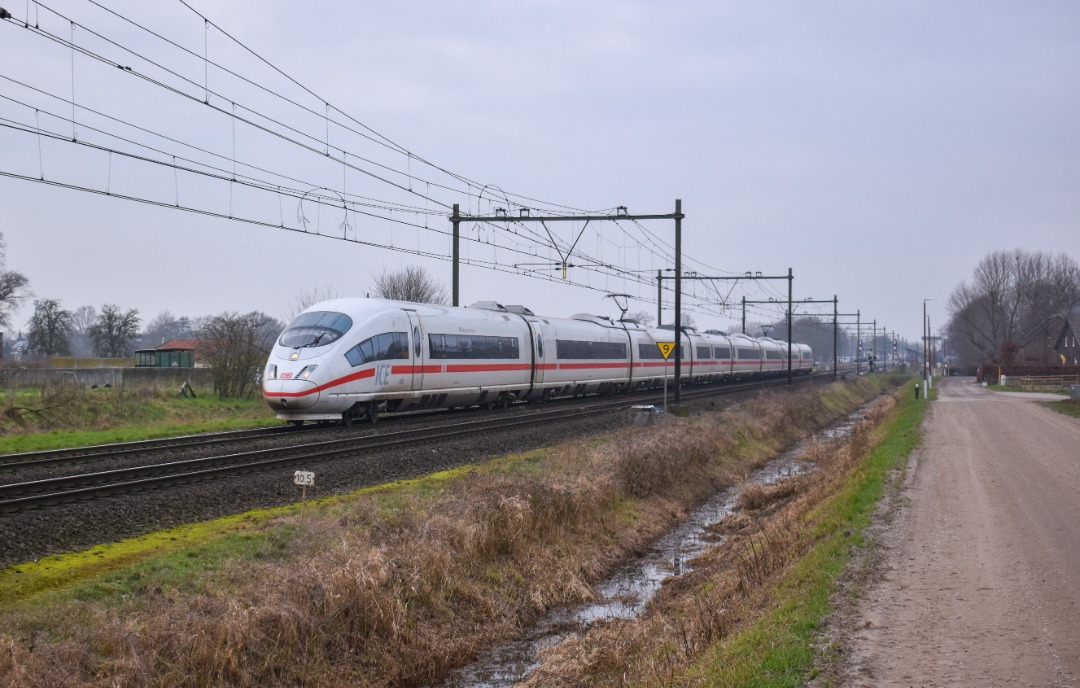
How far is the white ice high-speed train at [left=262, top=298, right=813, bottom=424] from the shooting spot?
22203mm

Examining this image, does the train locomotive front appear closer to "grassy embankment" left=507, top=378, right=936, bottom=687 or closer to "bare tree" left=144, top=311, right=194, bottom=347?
"grassy embankment" left=507, top=378, right=936, bottom=687

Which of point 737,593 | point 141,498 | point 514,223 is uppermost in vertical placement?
point 514,223

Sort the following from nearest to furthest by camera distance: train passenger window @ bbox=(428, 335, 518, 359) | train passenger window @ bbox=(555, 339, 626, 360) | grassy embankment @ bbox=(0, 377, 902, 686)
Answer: grassy embankment @ bbox=(0, 377, 902, 686)
train passenger window @ bbox=(428, 335, 518, 359)
train passenger window @ bbox=(555, 339, 626, 360)

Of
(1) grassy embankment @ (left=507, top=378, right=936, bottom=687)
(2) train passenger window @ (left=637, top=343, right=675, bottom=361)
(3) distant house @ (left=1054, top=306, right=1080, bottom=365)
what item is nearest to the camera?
(1) grassy embankment @ (left=507, top=378, right=936, bottom=687)

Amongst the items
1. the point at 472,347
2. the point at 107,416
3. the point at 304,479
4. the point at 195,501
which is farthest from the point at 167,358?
the point at 304,479

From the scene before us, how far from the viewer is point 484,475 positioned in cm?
1587

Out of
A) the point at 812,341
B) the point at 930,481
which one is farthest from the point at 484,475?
the point at 812,341

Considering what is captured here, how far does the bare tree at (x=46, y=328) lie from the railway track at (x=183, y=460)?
50.4 m

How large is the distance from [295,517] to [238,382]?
23.5m

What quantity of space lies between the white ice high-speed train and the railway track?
1.50 m

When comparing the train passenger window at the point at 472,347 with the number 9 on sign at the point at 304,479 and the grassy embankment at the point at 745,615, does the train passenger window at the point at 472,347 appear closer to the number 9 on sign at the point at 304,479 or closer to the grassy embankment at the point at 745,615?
the grassy embankment at the point at 745,615

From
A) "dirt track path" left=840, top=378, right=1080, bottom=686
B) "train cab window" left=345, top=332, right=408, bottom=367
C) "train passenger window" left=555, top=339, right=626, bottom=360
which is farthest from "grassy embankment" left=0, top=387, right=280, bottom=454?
"dirt track path" left=840, top=378, right=1080, bottom=686

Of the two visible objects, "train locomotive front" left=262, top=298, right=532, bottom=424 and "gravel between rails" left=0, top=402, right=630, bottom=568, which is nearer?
"gravel between rails" left=0, top=402, right=630, bottom=568

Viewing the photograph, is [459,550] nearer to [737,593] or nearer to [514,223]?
[737,593]
